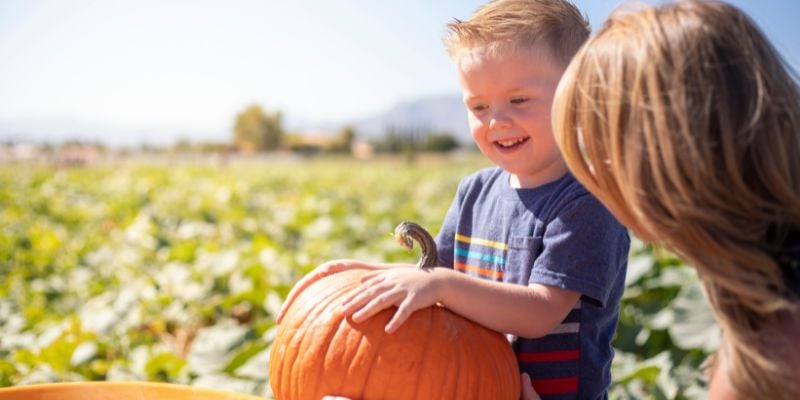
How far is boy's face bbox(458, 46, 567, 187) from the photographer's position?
1749 mm

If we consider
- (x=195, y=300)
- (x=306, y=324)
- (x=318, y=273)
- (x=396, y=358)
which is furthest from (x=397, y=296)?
(x=195, y=300)

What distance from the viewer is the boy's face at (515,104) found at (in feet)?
5.74

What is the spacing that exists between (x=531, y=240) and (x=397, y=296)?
1.12ft

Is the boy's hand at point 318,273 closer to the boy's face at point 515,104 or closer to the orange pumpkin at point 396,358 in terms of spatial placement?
the orange pumpkin at point 396,358

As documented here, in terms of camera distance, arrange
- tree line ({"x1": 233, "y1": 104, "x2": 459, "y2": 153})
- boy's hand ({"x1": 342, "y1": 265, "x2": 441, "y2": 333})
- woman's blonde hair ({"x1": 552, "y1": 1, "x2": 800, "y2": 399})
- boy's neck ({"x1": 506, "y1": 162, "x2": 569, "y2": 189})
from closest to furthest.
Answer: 1. woman's blonde hair ({"x1": 552, "y1": 1, "x2": 800, "y2": 399})
2. boy's hand ({"x1": 342, "y1": 265, "x2": 441, "y2": 333})
3. boy's neck ({"x1": 506, "y1": 162, "x2": 569, "y2": 189})
4. tree line ({"x1": 233, "y1": 104, "x2": 459, "y2": 153})

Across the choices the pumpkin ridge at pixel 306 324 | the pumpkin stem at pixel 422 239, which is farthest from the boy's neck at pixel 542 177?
the pumpkin ridge at pixel 306 324

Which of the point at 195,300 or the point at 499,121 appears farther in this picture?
the point at 195,300

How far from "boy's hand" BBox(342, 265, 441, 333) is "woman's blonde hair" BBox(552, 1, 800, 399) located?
471 millimetres

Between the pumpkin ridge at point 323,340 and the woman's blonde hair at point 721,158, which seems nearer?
the woman's blonde hair at point 721,158

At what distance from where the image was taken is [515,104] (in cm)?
178

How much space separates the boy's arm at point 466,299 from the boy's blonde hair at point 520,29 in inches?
20.1

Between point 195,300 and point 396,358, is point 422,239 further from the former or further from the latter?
point 195,300

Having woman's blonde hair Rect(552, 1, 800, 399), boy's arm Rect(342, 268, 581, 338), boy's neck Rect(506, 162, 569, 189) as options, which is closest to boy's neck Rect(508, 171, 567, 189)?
boy's neck Rect(506, 162, 569, 189)

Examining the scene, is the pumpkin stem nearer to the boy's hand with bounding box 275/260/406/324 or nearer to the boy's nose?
the boy's hand with bounding box 275/260/406/324
